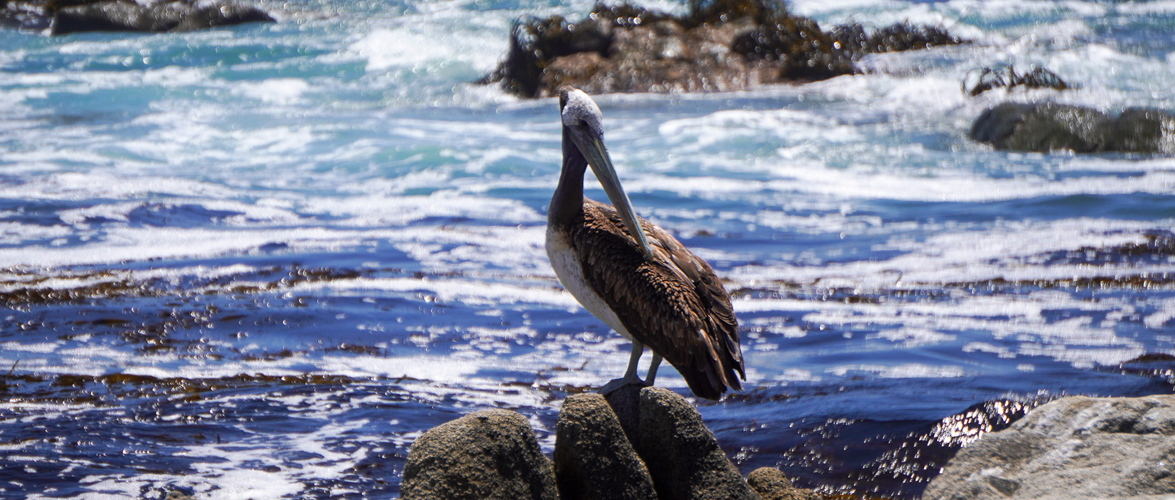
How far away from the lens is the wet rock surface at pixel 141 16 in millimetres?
31297

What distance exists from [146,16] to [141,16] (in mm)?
146

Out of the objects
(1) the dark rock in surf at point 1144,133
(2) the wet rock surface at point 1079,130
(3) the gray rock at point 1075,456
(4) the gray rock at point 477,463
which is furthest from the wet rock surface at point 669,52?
(4) the gray rock at point 477,463

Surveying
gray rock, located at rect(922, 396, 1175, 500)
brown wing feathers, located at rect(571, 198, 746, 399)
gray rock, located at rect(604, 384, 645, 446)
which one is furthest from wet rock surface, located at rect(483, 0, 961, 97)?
gray rock, located at rect(922, 396, 1175, 500)

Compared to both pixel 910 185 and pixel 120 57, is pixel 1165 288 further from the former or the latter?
pixel 120 57

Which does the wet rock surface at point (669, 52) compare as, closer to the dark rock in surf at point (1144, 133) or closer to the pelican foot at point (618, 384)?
the dark rock in surf at point (1144, 133)

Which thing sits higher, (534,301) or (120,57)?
(120,57)

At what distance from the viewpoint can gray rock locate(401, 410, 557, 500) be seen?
136 inches

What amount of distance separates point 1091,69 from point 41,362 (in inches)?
869

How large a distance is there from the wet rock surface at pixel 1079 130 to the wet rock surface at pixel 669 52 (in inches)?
243

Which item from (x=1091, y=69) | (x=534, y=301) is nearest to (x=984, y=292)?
(x=534, y=301)

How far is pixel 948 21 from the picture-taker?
1233 inches

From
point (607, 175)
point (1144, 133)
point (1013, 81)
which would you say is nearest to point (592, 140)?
point (607, 175)

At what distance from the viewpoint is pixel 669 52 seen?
2220 centimetres

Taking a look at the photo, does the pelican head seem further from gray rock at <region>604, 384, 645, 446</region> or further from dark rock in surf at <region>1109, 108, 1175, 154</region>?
dark rock in surf at <region>1109, 108, 1175, 154</region>
